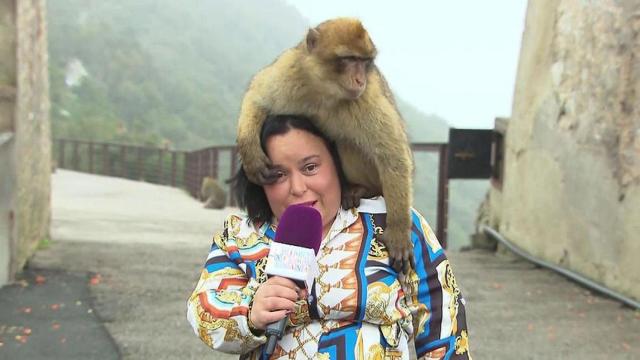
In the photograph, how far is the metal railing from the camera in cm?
1605

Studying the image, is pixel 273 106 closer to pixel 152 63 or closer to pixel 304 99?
pixel 304 99

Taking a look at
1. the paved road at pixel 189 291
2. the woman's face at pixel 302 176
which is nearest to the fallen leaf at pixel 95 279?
the paved road at pixel 189 291

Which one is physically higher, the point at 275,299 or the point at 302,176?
the point at 302,176

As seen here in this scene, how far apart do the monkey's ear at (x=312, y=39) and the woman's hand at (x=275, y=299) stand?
3.48ft

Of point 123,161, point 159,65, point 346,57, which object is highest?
point 159,65

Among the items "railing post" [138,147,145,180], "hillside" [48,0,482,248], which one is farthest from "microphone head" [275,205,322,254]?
"hillside" [48,0,482,248]

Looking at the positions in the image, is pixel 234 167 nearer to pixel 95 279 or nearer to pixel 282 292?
pixel 95 279

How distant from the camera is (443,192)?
26.8 ft

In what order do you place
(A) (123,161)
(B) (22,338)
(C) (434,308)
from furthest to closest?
(A) (123,161) < (B) (22,338) < (C) (434,308)

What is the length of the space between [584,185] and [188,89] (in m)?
54.4

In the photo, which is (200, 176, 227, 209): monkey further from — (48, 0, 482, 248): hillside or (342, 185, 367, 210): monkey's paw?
(48, 0, 482, 248): hillside

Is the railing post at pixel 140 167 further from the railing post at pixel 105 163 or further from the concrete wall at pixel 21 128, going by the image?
the concrete wall at pixel 21 128

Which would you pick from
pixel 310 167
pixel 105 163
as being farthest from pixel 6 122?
pixel 105 163

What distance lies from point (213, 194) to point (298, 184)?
13148mm
